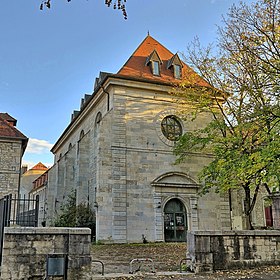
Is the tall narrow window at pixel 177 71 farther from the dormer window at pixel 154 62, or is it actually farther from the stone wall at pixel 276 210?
the stone wall at pixel 276 210

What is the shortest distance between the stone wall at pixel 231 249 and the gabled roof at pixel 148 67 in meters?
12.9

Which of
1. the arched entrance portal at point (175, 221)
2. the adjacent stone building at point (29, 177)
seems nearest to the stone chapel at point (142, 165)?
the arched entrance portal at point (175, 221)

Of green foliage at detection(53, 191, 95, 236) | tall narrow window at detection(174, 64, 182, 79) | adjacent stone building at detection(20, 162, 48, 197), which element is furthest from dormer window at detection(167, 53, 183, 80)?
adjacent stone building at detection(20, 162, 48, 197)

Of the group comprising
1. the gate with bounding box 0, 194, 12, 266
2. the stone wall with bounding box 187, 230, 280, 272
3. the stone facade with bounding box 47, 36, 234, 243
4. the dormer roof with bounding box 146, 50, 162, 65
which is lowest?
the stone wall with bounding box 187, 230, 280, 272

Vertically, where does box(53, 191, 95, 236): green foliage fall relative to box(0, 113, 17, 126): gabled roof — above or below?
below

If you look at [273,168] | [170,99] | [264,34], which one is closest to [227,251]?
[273,168]

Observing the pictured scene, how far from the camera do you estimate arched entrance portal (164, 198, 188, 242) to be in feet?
72.2

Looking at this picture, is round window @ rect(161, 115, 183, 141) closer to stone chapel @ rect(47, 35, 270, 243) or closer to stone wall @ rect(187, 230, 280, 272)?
stone chapel @ rect(47, 35, 270, 243)

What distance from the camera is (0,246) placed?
25.7 feet

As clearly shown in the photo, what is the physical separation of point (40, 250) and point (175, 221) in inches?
620

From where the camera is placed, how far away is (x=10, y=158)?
25484mm

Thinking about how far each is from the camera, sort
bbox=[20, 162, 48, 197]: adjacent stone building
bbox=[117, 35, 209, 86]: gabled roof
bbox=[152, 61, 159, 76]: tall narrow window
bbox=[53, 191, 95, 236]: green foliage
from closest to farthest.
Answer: bbox=[53, 191, 95, 236]: green foliage
bbox=[117, 35, 209, 86]: gabled roof
bbox=[152, 61, 159, 76]: tall narrow window
bbox=[20, 162, 48, 197]: adjacent stone building

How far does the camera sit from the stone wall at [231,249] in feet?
30.3

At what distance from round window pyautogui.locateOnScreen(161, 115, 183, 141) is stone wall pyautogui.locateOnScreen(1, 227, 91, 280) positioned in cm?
1651
